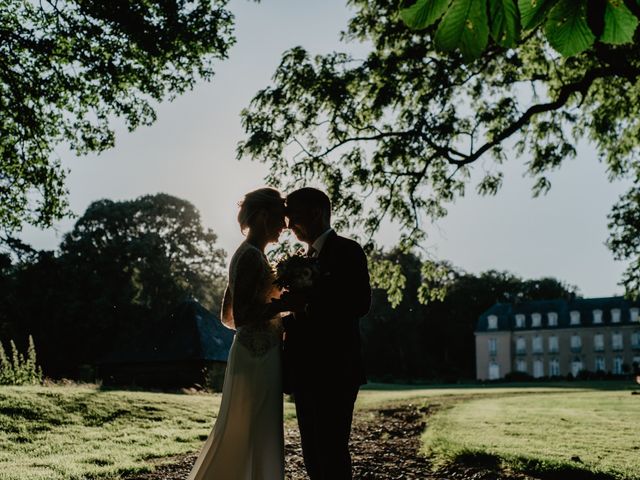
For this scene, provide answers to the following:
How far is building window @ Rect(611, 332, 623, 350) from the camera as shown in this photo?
7119 cm

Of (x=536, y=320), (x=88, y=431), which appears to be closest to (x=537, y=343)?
(x=536, y=320)

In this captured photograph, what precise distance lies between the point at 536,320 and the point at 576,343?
545 centimetres

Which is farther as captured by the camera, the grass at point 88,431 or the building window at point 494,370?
the building window at point 494,370

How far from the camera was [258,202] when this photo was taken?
4.85 meters

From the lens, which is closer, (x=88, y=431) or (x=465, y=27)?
(x=465, y=27)

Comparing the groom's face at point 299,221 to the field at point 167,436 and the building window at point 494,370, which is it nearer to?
the field at point 167,436

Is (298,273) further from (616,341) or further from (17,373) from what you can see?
(616,341)

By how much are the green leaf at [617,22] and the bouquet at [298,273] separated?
2637 millimetres

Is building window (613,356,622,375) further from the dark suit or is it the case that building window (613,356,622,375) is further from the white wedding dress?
the dark suit

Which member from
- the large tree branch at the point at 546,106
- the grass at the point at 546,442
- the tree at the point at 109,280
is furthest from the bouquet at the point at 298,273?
the tree at the point at 109,280

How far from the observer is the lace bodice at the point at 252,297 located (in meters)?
4.71

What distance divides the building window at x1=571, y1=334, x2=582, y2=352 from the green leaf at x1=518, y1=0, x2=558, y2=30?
79441 mm

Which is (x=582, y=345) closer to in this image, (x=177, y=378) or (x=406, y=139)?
(x=177, y=378)

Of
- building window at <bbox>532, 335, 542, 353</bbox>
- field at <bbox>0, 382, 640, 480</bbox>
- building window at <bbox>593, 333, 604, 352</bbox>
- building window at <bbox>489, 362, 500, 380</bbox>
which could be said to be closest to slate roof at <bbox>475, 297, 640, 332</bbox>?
building window at <bbox>532, 335, 542, 353</bbox>
